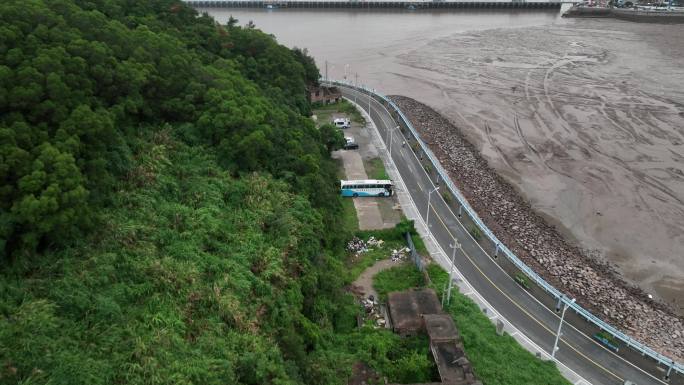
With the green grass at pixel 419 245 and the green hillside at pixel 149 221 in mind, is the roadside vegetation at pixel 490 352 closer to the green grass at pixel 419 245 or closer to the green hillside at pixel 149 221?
the green grass at pixel 419 245

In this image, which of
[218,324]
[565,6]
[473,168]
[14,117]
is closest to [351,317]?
[218,324]

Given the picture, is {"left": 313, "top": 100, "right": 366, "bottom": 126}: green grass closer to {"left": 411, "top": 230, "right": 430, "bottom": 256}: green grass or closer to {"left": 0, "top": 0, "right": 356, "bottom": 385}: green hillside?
{"left": 0, "top": 0, "right": 356, "bottom": 385}: green hillside

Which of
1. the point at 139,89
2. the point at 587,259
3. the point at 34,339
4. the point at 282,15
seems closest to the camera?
the point at 34,339

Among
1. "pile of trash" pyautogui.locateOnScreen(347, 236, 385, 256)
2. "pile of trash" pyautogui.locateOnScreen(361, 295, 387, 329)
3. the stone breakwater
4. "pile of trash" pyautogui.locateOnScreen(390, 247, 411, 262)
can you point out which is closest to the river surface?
the stone breakwater

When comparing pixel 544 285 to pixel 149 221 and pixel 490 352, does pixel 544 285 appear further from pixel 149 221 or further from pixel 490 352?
pixel 149 221

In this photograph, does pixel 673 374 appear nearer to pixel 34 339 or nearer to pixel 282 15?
pixel 34 339
